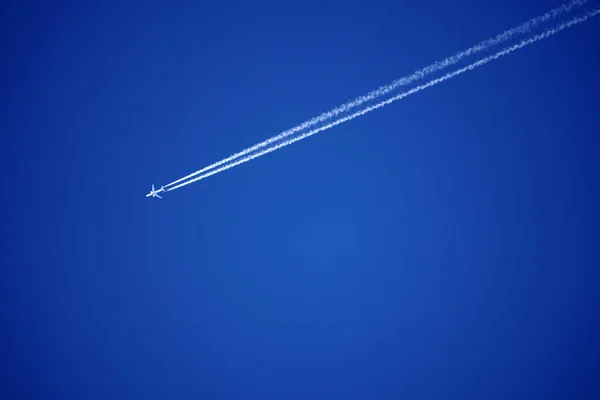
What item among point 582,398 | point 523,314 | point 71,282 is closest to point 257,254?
point 71,282

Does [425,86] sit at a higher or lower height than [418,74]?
lower

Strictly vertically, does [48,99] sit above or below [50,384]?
above

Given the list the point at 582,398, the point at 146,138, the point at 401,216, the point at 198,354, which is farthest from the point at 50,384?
the point at 582,398

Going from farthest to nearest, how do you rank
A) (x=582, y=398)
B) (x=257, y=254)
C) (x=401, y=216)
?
(x=257, y=254) → (x=401, y=216) → (x=582, y=398)

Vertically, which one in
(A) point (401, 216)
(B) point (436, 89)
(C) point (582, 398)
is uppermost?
(B) point (436, 89)

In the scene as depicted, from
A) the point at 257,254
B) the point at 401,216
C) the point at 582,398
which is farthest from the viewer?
the point at 257,254

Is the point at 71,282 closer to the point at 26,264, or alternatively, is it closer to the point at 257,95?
the point at 26,264

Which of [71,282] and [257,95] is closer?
[257,95]
